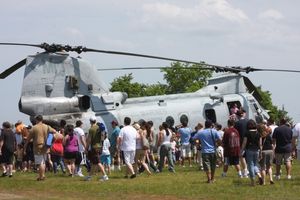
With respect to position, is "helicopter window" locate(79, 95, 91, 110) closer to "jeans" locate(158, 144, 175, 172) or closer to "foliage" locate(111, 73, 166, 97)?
"jeans" locate(158, 144, 175, 172)

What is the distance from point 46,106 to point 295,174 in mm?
9231

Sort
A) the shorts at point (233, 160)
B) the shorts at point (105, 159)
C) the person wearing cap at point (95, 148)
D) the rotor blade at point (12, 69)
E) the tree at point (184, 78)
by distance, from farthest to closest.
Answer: the tree at point (184, 78) < the rotor blade at point (12, 69) < the shorts at point (105, 159) < the shorts at point (233, 160) < the person wearing cap at point (95, 148)

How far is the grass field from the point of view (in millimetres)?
14305

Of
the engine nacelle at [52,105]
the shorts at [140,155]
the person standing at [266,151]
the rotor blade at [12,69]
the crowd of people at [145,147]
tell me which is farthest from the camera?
the engine nacelle at [52,105]

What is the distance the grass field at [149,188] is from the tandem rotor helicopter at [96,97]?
176 inches

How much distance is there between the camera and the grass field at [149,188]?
14.3m

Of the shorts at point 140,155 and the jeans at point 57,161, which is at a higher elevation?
the shorts at point 140,155

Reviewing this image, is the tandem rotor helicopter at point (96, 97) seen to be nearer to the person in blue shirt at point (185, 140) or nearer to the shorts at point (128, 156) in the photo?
the person in blue shirt at point (185, 140)

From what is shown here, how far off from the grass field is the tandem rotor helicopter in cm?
446

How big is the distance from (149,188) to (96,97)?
8897 millimetres

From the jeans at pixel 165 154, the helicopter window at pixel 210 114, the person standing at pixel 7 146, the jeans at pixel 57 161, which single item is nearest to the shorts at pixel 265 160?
the jeans at pixel 165 154

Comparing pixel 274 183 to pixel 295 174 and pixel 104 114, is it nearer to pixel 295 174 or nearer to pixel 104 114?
pixel 295 174

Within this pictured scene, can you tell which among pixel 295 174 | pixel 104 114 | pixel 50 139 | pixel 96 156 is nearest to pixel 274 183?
pixel 295 174

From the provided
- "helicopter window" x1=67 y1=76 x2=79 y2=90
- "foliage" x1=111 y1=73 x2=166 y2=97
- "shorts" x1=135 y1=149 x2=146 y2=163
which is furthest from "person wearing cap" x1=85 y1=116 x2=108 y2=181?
"foliage" x1=111 y1=73 x2=166 y2=97
